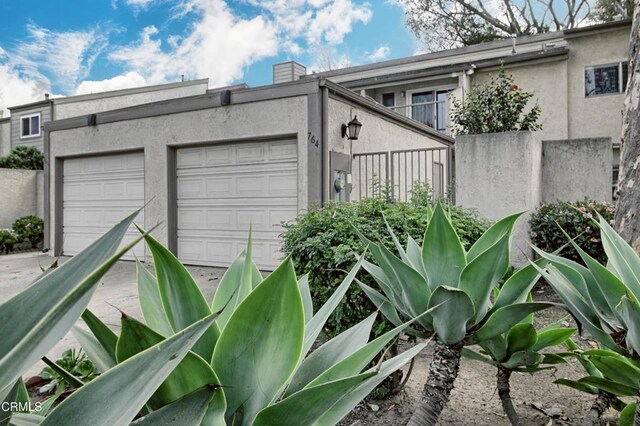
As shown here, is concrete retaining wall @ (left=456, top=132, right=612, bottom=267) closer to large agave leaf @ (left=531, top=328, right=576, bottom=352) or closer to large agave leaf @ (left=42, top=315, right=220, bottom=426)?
large agave leaf @ (left=531, top=328, right=576, bottom=352)

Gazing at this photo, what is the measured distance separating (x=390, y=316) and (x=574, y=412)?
5.97 feet

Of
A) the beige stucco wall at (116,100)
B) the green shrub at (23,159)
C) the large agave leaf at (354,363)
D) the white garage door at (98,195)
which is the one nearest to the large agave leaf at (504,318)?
the large agave leaf at (354,363)

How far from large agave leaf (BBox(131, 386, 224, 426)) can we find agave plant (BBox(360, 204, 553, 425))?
0.77 meters

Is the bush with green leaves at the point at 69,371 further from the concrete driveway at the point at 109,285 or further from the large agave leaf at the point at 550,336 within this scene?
the large agave leaf at the point at 550,336

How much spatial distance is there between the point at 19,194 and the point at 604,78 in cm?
1951

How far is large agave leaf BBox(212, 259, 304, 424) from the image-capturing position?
0.75 m

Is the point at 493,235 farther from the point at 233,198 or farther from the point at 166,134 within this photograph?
the point at 166,134

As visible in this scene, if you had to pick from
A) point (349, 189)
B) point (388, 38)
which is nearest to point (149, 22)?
point (349, 189)

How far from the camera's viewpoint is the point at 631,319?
1.11m

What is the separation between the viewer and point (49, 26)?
11.1m

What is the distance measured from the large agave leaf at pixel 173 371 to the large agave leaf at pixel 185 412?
40 mm

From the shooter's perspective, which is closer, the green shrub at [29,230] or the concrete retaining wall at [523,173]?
the concrete retaining wall at [523,173]

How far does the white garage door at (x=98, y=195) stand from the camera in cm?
931

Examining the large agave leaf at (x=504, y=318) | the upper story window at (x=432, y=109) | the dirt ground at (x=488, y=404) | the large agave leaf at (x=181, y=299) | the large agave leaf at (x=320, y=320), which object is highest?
the upper story window at (x=432, y=109)
